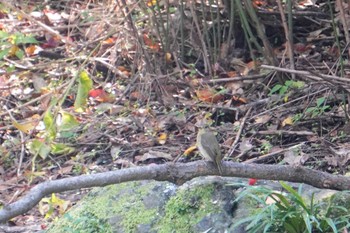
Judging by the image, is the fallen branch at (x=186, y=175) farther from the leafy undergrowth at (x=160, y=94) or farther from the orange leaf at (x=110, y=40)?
the orange leaf at (x=110, y=40)

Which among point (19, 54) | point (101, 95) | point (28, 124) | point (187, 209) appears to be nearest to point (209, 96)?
point (101, 95)

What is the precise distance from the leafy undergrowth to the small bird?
86 cm

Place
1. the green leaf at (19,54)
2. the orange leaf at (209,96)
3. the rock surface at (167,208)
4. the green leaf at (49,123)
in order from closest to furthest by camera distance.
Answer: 1. the rock surface at (167,208)
2. the green leaf at (49,123)
3. the orange leaf at (209,96)
4. the green leaf at (19,54)

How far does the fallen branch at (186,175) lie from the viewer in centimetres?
354

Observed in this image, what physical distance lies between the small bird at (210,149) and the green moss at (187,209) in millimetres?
209

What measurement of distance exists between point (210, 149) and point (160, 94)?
2472mm

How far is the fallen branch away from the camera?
3.54 meters

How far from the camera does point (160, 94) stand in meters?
6.43

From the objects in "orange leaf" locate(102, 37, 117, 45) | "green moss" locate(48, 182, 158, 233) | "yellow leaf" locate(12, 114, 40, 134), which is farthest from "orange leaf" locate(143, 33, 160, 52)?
"green moss" locate(48, 182, 158, 233)

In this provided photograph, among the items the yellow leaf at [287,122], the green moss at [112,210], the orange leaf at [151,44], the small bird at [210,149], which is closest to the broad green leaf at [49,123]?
the green moss at [112,210]

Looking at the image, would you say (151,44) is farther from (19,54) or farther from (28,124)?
(28,124)

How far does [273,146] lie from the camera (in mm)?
5422

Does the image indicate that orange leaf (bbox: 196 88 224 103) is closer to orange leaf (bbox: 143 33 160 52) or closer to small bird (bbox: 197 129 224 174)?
orange leaf (bbox: 143 33 160 52)

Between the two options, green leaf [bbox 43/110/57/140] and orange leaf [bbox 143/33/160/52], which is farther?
orange leaf [bbox 143/33/160/52]
